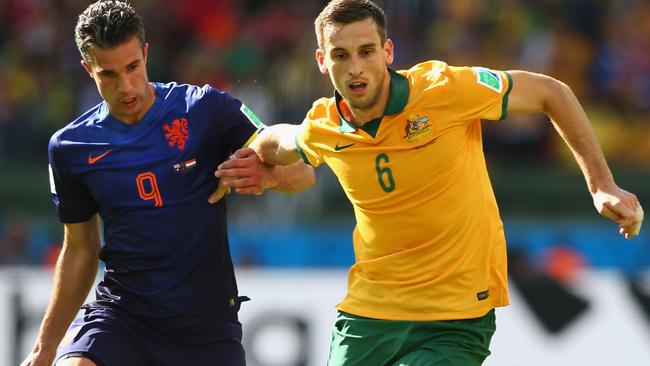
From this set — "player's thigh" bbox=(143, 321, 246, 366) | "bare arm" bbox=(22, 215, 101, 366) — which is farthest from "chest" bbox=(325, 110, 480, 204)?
"bare arm" bbox=(22, 215, 101, 366)

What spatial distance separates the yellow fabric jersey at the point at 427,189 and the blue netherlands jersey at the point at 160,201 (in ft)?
2.26

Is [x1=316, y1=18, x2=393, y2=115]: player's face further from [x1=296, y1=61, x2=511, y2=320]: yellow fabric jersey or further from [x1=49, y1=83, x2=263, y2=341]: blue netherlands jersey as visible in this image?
[x1=49, y1=83, x2=263, y2=341]: blue netherlands jersey

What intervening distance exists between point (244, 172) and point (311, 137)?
36cm

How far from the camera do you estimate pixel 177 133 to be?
576cm

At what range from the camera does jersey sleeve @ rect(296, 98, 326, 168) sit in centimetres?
551

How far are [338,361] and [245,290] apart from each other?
386 centimetres

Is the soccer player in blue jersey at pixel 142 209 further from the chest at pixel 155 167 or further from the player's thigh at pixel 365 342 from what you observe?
the player's thigh at pixel 365 342

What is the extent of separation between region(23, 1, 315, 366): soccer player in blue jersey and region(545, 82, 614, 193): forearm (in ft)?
4.33

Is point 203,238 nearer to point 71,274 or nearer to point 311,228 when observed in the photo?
point 71,274

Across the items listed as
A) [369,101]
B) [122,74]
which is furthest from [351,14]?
[122,74]

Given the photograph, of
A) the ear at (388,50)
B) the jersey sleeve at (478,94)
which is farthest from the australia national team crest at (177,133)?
the jersey sleeve at (478,94)

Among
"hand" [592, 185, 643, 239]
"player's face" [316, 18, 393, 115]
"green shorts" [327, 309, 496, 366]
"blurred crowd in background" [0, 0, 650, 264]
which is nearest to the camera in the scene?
"hand" [592, 185, 643, 239]

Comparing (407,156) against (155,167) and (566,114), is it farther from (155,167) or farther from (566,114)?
(155,167)

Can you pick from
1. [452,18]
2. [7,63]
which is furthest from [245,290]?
[7,63]
